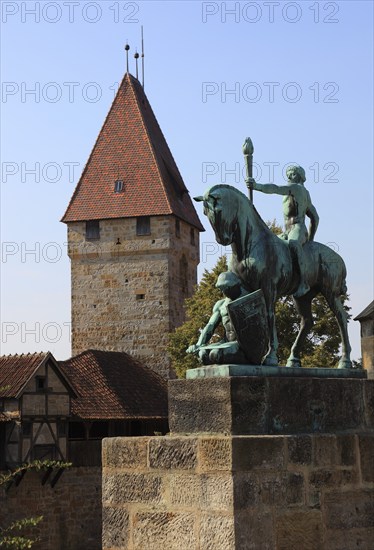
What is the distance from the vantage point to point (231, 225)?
5.88 metres

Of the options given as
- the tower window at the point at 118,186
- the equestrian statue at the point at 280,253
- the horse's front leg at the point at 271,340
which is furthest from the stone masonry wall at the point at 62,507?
the horse's front leg at the point at 271,340

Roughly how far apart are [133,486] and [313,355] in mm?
20979

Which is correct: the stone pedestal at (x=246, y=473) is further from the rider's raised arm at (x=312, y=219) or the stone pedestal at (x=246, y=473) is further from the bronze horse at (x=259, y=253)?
the rider's raised arm at (x=312, y=219)

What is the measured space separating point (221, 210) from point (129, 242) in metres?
36.4

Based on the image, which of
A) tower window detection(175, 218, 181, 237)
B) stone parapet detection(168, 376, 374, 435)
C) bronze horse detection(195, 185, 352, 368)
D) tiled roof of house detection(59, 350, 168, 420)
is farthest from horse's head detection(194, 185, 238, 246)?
tower window detection(175, 218, 181, 237)

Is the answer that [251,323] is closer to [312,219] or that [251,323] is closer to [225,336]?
[225,336]

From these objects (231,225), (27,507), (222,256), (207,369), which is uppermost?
(222,256)

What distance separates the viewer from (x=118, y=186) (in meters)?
42.6

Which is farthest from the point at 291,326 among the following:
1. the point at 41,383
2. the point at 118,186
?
the point at 118,186

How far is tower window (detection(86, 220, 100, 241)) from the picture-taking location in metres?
42.7

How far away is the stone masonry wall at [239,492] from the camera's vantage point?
5.41 metres

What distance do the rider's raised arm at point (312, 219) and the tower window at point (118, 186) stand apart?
36320 millimetres

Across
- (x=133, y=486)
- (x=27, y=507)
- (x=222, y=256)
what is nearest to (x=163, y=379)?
(x=222, y=256)

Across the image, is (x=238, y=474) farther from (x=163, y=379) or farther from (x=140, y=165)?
(x=140, y=165)
